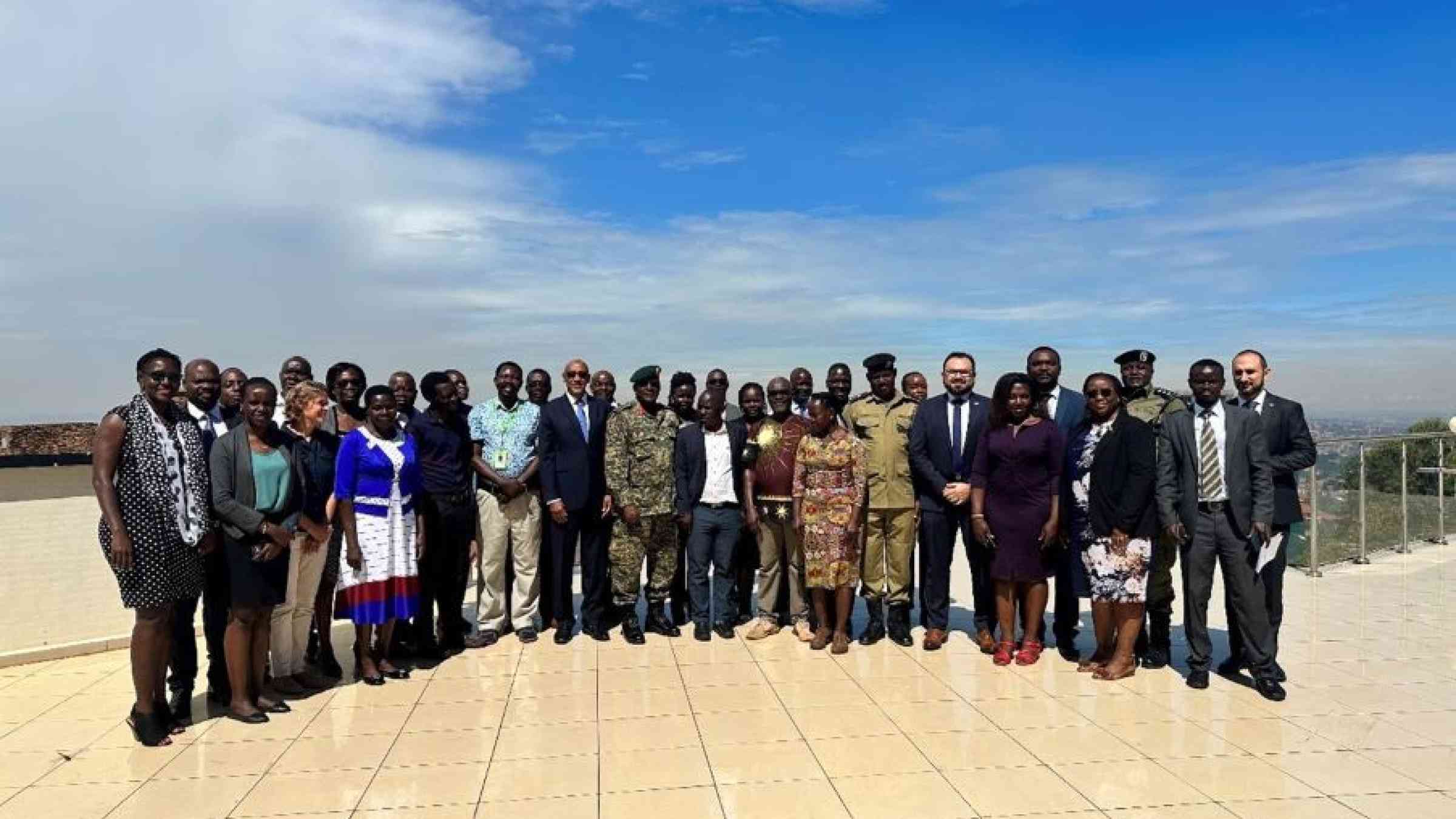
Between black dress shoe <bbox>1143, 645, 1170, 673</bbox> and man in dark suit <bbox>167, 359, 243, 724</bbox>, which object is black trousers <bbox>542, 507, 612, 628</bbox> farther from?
black dress shoe <bbox>1143, 645, 1170, 673</bbox>

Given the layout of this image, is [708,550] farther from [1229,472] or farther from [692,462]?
[1229,472]

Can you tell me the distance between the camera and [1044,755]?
401cm

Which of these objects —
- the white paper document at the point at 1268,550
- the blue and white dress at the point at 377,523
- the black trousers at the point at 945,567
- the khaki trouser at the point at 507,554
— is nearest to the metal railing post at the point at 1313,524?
the white paper document at the point at 1268,550

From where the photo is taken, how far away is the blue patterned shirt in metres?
5.99

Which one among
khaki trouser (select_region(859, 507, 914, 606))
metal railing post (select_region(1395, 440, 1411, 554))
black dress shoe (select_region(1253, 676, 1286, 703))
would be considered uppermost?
khaki trouser (select_region(859, 507, 914, 606))

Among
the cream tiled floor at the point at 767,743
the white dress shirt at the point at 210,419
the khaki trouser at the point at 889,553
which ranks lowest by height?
the cream tiled floor at the point at 767,743

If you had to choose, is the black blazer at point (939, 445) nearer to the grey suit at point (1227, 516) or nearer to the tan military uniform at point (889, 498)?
the tan military uniform at point (889, 498)

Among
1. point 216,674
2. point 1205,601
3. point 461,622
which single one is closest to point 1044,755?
point 1205,601

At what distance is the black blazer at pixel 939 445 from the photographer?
5746 mm

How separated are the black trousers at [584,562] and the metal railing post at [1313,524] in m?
6.41

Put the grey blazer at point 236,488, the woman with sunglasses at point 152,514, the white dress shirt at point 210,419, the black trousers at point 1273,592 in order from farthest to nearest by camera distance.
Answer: the black trousers at point 1273,592 → the white dress shirt at point 210,419 → the grey blazer at point 236,488 → the woman with sunglasses at point 152,514

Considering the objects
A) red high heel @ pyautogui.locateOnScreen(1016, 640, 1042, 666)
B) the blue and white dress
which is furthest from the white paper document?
the blue and white dress

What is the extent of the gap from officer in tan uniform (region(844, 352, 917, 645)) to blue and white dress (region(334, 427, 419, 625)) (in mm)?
2838

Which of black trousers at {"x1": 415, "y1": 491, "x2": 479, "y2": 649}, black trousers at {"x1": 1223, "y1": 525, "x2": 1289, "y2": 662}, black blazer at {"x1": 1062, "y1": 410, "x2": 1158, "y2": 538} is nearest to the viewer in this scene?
black blazer at {"x1": 1062, "y1": 410, "x2": 1158, "y2": 538}
